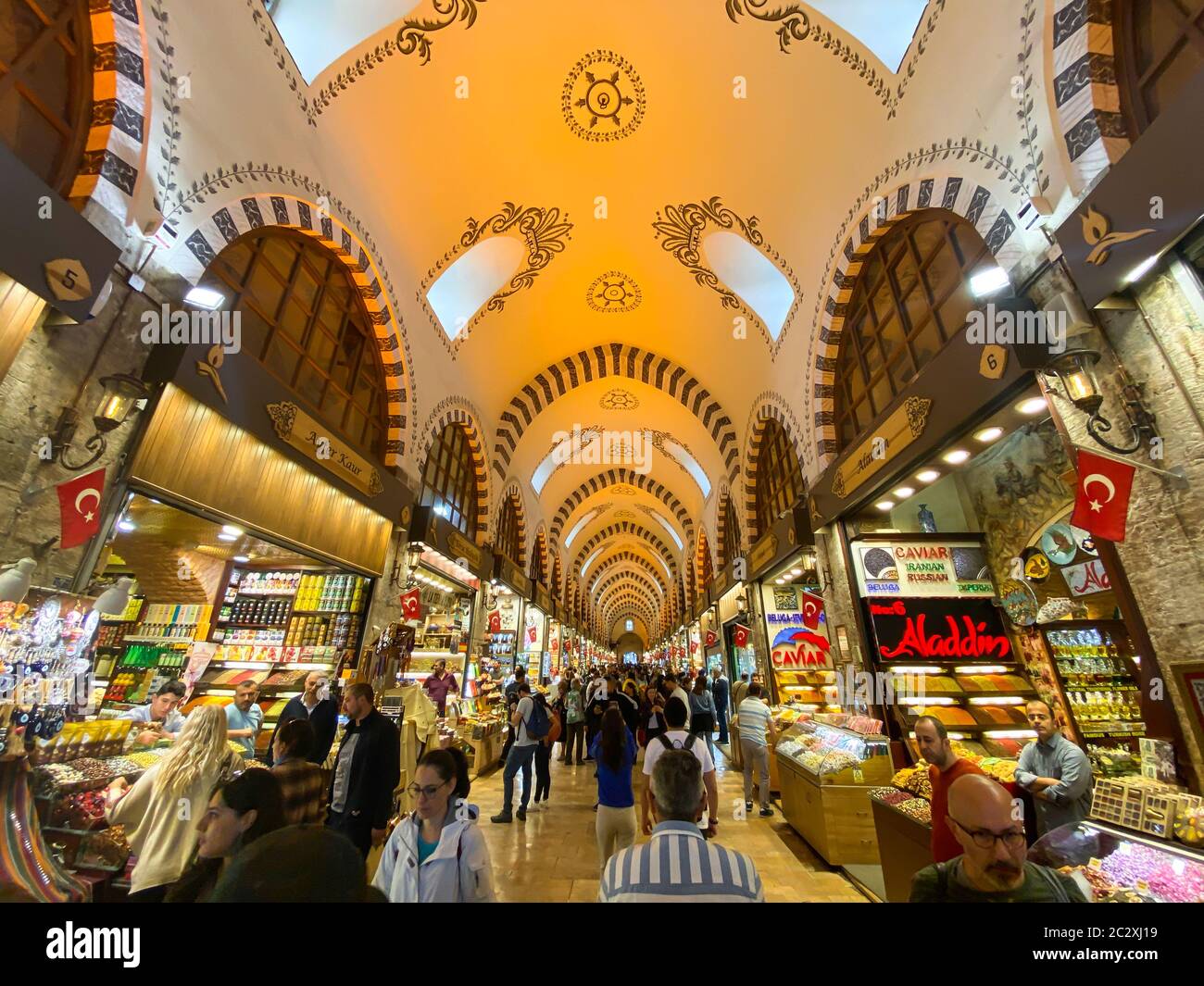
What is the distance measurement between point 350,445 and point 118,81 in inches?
107

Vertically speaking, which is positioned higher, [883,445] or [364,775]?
[883,445]

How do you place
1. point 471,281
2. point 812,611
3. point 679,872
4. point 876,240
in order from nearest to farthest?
point 679,872 < point 876,240 < point 812,611 < point 471,281

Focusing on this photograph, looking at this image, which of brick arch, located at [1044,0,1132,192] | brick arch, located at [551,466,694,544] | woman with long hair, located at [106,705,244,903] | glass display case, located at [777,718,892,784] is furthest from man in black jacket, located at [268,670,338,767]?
brick arch, located at [551,466,694,544]

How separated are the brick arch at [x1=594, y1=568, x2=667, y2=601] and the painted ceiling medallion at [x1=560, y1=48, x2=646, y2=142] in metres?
22.7

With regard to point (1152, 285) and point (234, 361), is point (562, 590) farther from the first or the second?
point (1152, 285)

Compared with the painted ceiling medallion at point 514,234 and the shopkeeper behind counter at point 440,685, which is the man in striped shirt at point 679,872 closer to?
the shopkeeper behind counter at point 440,685

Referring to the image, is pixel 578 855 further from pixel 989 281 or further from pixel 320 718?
pixel 989 281

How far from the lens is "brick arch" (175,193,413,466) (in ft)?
9.93

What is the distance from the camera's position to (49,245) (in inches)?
81.0

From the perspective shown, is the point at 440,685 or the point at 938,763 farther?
the point at 440,685

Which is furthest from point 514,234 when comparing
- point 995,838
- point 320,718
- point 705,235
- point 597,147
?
point 995,838

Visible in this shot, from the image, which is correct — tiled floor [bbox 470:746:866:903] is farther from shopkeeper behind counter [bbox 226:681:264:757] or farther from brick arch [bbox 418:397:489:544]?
brick arch [bbox 418:397:489:544]

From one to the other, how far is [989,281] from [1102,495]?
5.13 feet

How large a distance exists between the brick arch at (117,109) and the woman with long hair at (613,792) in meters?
4.00
